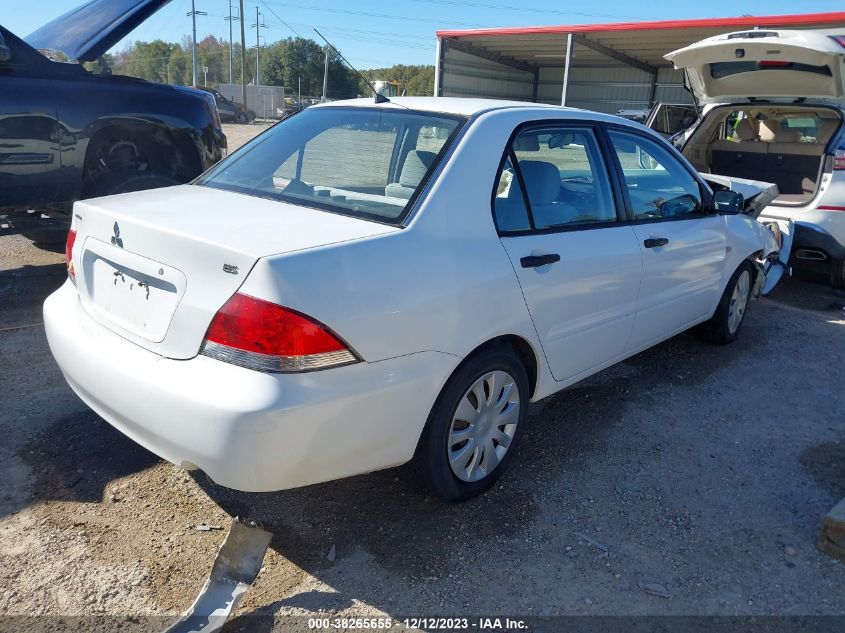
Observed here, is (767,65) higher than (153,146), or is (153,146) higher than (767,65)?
(767,65)

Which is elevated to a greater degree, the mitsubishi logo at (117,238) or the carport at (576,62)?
the carport at (576,62)

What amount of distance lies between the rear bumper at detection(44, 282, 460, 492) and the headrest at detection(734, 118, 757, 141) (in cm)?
747

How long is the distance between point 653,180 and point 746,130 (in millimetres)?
5250

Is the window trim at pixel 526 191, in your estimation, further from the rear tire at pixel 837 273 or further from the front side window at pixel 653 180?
the rear tire at pixel 837 273

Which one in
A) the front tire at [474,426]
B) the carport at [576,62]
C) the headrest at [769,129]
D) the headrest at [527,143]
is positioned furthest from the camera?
the carport at [576,62]

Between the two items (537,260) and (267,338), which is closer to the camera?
(267,338)

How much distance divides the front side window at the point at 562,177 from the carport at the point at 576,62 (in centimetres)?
1408

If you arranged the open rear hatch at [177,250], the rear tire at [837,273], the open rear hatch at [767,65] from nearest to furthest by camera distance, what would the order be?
1. the open rear hatch at [177,250]
2. the open rear hatch at [767,65]
3. the rear tire at [837,273]

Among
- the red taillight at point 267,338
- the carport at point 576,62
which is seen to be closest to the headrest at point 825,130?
the red taillight at point 267,338

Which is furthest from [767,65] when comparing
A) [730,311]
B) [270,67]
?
[270,67]

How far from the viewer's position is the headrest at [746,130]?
331 inches

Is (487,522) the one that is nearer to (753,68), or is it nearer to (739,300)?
(739,300)

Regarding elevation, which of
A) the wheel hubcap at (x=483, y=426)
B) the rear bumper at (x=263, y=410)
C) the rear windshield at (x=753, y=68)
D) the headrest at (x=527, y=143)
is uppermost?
the rear windshield at (x=753, y=68)

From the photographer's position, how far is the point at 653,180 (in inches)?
165
